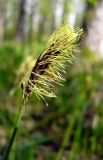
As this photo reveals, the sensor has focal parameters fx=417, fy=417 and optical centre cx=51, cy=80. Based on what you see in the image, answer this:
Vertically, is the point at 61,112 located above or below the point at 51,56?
below

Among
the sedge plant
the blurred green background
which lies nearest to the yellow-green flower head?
the sedge plant

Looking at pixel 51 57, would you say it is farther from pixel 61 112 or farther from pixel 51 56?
pixel 61 112

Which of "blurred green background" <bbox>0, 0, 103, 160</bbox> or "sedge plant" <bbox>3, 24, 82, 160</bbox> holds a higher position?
"sedge plant" <bbox>3, 24, 82, 160</bbox>

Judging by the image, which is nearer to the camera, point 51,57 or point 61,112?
point 51,57

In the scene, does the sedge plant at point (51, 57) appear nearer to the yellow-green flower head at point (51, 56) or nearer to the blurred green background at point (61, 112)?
the yellow-green flower head at point (51, 56)

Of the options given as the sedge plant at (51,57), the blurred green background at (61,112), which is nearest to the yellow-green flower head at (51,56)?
the sedge plant at (51,57)

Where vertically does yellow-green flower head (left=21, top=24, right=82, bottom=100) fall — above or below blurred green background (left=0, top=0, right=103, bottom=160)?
above

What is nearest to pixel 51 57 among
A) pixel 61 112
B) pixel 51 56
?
pixel 51 56

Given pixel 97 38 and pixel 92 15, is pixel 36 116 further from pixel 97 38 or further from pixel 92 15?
pixel 97 38

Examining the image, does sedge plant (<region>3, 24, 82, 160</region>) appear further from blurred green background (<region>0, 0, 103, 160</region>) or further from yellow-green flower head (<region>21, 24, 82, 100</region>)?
blurred green background (<region>0, 0, 103, 160</region>)

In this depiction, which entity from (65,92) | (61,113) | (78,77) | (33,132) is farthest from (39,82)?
(65,92)

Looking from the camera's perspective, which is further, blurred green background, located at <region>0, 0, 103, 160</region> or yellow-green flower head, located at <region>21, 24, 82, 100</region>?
blurred green background, located at <region>0, 0, 103, 160</region>

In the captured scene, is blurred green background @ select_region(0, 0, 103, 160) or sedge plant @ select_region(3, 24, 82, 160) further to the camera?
blurred green background @ select_region(0, 0, 103, 160)
